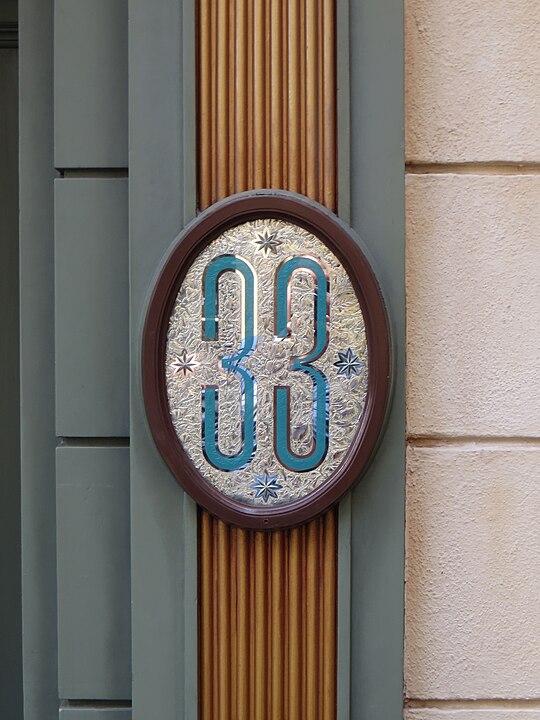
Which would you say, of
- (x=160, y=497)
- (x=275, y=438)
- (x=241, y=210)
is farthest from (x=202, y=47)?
(x=160, y=497)

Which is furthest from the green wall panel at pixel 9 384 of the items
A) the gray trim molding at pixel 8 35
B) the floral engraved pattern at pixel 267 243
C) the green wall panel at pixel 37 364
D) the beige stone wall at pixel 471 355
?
the beige stone wall at pixel 471 355

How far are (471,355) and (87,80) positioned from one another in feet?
4.72

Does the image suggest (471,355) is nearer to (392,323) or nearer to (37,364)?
(392,323)

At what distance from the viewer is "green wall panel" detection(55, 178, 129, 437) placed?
2.07 metres

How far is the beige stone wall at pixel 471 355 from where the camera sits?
206 cm

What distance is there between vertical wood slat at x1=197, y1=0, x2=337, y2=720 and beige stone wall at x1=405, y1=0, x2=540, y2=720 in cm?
28

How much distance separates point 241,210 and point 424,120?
64cm

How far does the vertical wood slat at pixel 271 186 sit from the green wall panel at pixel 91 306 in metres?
0.33

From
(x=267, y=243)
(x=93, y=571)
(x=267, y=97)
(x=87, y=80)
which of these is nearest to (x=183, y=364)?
(x=267, y=243)

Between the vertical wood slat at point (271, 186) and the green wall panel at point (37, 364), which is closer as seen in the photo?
the vertical wood slat at point (271, 186)

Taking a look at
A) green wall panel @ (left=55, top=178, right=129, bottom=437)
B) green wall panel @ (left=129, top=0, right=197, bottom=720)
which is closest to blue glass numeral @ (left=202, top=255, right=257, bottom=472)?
green wall panel @ (left=129, top=0, right=197, bottom=720)

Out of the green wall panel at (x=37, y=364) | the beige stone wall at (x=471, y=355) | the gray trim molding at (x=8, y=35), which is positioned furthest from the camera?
the gray trim molding at (x=8, y=35)

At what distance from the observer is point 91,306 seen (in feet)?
6.80

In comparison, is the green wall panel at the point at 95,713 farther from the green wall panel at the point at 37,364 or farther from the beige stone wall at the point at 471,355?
the beige stone wall at the point at 471,355
